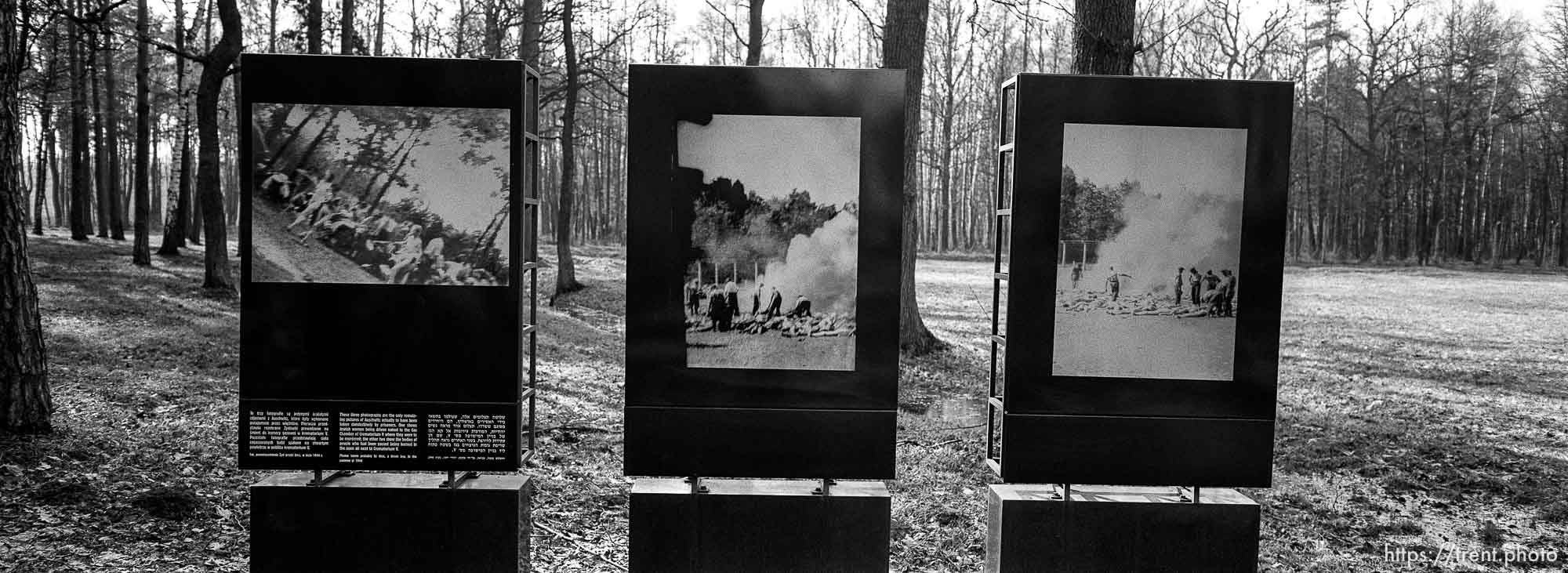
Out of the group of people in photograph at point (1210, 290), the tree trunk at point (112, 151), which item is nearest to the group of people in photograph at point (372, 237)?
the group of people in photograph at point (1210, 290)

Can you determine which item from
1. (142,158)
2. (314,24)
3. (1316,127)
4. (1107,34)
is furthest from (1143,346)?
(1316,127)

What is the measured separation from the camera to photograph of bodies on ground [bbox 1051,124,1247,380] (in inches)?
173

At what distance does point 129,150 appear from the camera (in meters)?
48.5

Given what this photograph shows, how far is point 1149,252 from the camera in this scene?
445cm

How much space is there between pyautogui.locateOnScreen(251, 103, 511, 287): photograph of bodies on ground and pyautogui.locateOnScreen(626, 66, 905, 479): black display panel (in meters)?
0.67

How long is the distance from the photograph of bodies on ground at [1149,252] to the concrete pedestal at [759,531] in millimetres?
1139

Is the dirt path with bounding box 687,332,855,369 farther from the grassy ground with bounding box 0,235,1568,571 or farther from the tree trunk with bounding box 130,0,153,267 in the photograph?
the tree trunk with bounding box 130,0,153,267

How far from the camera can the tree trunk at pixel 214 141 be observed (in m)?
14.9

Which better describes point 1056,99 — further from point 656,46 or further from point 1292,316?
point 656,46

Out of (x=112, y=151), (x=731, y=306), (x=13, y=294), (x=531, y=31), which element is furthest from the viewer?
(x=112, y=151)

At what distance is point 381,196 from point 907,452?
4.40 m

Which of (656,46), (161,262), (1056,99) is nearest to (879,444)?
(1056,99)

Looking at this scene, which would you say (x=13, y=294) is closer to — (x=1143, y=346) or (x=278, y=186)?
(x=278, y=186)

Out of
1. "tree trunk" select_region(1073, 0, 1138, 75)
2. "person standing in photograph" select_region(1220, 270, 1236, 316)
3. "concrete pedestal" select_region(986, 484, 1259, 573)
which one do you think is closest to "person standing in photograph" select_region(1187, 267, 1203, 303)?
"person standing in photograph" select_region(1220, 270, 1236, 316)
